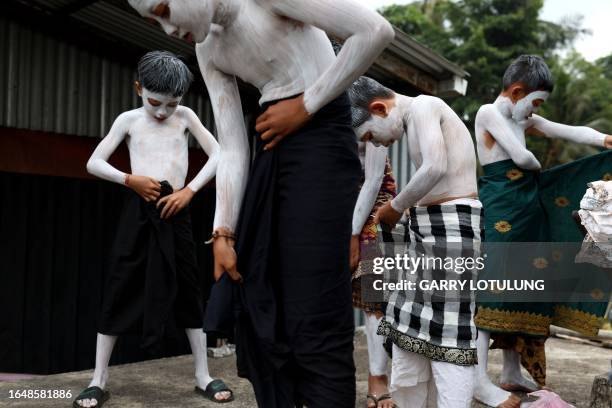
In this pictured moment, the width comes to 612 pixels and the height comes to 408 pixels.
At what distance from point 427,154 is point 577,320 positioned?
1.59 metres

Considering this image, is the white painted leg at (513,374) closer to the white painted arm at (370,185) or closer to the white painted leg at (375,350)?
the white painted leg at (375,350)

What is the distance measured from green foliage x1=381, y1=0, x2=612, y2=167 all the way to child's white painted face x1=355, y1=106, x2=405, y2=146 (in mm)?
17719

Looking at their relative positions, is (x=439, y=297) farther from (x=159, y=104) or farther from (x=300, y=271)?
(x=159, y=104)

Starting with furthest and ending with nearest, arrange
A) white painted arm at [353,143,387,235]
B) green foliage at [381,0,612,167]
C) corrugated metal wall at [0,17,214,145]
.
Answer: green foliage at [381,0,612,167], corrugated metal wall at [0,17,214,145], white painted arm at [353,143,387,235]

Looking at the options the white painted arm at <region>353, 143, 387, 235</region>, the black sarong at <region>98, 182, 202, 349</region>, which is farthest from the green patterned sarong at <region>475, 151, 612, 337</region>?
the black sarong at <region>98, 182, 202, 349</region>

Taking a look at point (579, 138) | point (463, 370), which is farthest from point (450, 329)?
point (579, 138)

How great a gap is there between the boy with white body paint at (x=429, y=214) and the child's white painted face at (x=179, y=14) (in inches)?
35.1

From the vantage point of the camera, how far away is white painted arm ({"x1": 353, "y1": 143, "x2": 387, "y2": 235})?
298 centimetres

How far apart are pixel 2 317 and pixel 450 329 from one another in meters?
3.48

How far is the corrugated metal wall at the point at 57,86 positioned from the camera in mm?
4246

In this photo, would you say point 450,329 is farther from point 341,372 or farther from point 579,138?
point 579,138

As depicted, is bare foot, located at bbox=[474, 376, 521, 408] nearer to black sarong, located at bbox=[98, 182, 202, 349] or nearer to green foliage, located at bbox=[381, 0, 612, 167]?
black sarong, located at bbox=[98, 182, 202, 349]

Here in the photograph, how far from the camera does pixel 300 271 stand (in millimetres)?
1776

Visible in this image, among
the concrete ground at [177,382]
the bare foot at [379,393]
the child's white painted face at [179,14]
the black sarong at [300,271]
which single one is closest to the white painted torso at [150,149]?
the concrete ground at [177,382]
